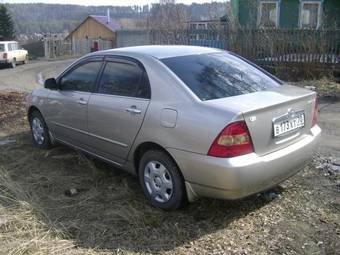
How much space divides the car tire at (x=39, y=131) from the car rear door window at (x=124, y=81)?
1.69 meters

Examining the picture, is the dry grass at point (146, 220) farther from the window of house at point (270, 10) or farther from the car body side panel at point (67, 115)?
the window of house at point (270, 10)

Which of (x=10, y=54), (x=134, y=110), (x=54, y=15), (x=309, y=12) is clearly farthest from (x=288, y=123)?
(x=54, y=15)

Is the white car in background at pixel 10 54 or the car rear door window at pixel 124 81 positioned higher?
the car rear door window at pixel 124 81

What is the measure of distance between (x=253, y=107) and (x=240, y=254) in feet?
3.97

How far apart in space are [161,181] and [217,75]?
3.85ft

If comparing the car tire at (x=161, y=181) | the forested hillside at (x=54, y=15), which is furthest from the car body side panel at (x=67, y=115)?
the forested hillside at (x=54, y=15)

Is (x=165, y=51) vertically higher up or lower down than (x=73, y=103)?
higher up

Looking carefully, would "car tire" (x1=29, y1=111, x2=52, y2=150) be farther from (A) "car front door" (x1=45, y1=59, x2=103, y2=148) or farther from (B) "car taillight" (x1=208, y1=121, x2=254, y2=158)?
(B) "car taillight" (x1=208, y1=121, x2=254, y2=158)

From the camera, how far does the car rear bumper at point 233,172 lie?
352 cm

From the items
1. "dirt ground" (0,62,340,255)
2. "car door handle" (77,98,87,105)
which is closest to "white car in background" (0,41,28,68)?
"dirt ground" (0,62,340,255)

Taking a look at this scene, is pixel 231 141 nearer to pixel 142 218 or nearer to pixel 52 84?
pixel 142 218

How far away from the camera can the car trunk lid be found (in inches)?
142

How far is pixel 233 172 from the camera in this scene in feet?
11.5

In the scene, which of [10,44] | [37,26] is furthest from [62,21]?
[10,44]
